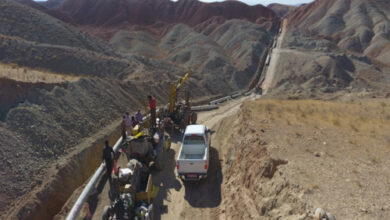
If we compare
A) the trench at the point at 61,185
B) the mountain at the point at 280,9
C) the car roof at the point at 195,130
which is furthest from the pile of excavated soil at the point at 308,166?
the mountain at the point at 280,9

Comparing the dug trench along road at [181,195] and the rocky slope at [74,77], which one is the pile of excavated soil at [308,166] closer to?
the dug trench along road at [181,195]

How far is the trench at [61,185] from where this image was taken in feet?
39.8

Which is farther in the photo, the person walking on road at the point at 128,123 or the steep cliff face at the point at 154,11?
the steep cliff face at the point at 154,11

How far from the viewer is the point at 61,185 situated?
1372 cm

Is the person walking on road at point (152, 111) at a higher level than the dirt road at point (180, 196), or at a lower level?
higher

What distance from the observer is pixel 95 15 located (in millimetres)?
96250

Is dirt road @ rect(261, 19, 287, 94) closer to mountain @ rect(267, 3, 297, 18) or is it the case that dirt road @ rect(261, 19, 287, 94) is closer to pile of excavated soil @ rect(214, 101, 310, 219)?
pile of excavated soil @ rect(214, 101, 310, 219)

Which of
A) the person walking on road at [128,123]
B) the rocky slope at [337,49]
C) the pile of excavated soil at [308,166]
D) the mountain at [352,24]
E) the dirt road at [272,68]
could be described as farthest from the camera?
the mountain at [352,24]

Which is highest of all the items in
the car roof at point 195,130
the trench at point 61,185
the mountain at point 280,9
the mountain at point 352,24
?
the mountain at point 280,9

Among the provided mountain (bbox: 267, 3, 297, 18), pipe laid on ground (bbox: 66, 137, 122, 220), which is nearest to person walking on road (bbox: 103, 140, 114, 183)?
pipe laid on ground (bbox: 66, 137, 122, 220)

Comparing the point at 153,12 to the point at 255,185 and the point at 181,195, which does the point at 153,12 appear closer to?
the point at 181,195

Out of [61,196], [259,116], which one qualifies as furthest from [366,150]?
[61,196]

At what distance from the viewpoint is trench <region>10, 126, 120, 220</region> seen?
39.8 feet

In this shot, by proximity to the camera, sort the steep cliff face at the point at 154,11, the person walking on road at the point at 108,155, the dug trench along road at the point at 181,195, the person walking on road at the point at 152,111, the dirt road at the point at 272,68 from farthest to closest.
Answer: the steep cliff face at the point at 154,11
the dirt road at the point at 272,68
the person walking on road at the point at 152,111
the person walking on road at the point at 108,155
the dug trench along road at the point at 181,195
